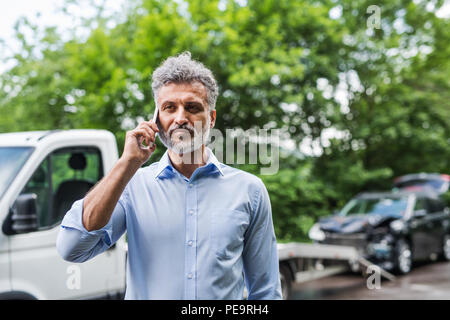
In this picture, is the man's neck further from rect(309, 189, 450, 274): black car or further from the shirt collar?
rect(309, 189, 450, 274): black car

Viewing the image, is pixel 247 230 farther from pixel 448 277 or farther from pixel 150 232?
pixel 448 277

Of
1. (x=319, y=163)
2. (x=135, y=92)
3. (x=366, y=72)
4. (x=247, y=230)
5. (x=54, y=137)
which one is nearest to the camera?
(x=247, y=230)

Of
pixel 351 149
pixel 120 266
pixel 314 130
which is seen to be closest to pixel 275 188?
pixel 314 130

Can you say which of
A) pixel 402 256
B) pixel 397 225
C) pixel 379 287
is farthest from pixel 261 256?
pixel 402 256

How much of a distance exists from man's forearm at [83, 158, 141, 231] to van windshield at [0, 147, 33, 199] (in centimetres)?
247

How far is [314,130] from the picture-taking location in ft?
42.6

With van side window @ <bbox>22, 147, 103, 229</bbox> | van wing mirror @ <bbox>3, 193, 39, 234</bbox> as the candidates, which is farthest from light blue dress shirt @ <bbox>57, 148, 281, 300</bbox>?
van side window @ <bbox>22, 147, 103, 229</bbox>

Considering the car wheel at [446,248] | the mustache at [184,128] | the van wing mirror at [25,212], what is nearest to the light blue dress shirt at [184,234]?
the mustache at [184,128]

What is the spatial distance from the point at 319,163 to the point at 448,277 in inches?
229

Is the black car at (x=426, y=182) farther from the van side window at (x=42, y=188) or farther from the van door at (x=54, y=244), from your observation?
the van side window at (x=42, y=188)

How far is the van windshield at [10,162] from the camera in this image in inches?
144

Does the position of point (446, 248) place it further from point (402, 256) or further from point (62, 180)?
point (62, 180)

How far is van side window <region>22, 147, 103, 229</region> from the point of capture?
3.85 metres
